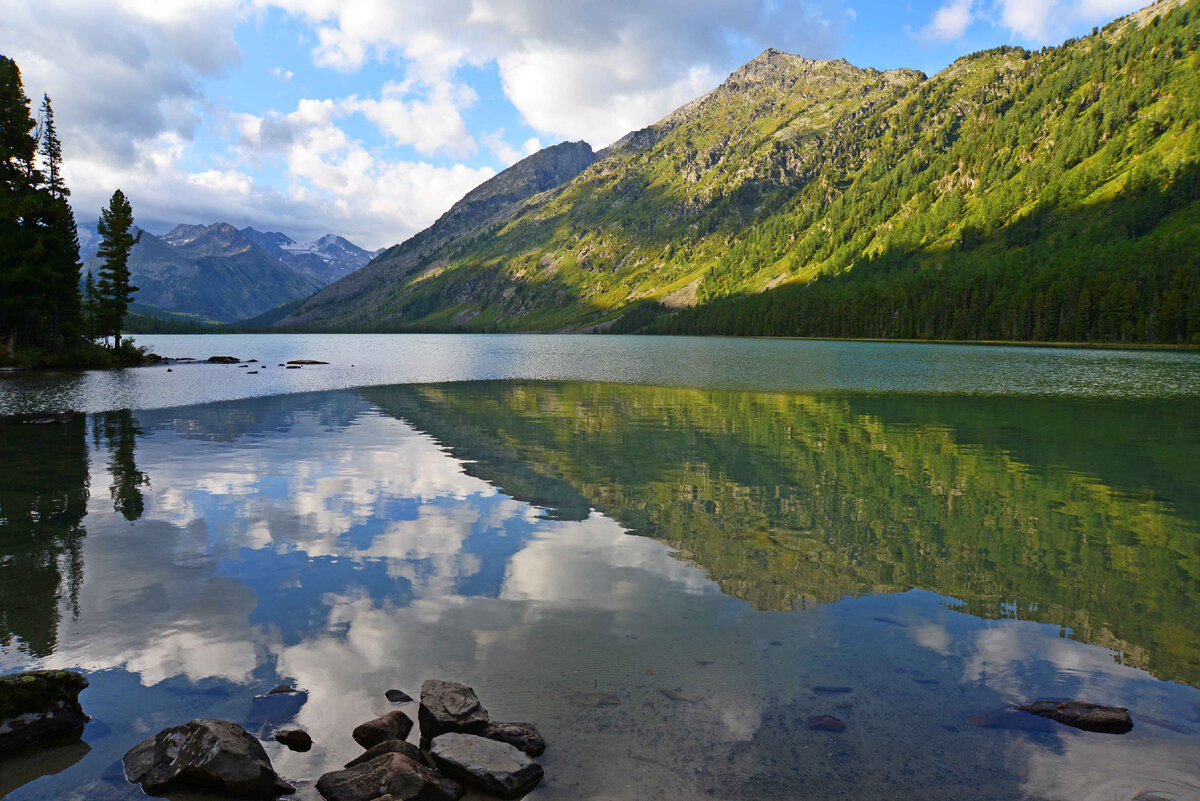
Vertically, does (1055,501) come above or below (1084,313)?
below

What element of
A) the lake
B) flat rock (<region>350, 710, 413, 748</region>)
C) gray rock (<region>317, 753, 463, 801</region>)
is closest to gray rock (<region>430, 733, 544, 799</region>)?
gray rock (<region>317, 753, 463, 801</region>)

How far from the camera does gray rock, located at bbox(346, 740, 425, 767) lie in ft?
29.4

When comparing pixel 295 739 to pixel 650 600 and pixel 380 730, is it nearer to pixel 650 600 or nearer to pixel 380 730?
pixel 380 730

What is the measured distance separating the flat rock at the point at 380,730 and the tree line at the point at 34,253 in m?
87.1

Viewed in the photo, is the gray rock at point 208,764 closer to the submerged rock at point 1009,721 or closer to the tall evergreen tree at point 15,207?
the submerged rock at point 1009,721

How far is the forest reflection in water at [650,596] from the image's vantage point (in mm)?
9516

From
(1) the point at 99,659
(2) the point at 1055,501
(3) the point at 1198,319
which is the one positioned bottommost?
(1) the point at 99,659

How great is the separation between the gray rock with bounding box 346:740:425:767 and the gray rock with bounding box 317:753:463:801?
0.27 meters

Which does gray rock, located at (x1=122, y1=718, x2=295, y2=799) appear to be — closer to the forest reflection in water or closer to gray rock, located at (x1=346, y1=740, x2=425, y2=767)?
the forest reflection in water

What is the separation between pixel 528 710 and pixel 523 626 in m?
3.22

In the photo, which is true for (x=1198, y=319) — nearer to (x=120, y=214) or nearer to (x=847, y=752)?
(x=847, y=752)

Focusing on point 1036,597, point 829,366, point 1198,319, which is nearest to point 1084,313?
point 1198,319

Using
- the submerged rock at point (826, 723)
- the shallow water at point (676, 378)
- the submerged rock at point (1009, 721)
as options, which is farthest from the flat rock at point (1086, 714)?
the shallow water at point (676, 378)

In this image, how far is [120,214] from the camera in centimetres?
10194
